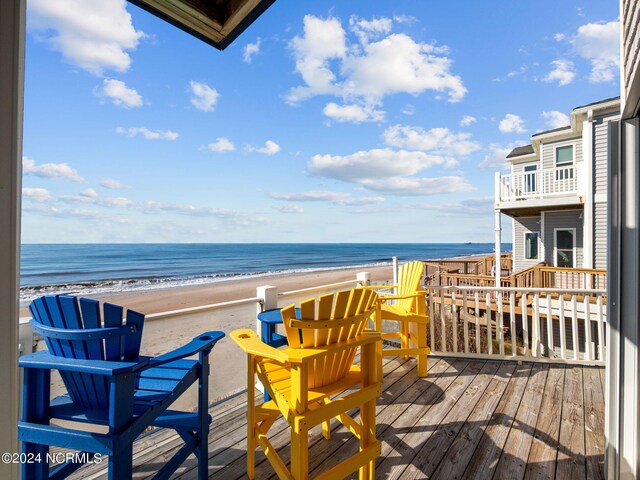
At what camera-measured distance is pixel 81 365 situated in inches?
46.7

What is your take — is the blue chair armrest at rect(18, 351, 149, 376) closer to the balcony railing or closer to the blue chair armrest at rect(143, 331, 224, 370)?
the blue chair armrest at rect(143, 331, 224, 370)

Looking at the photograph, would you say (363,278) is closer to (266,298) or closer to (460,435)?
(266,298)

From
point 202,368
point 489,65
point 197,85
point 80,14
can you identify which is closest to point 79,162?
point 197,85

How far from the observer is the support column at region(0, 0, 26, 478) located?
67 centimetres

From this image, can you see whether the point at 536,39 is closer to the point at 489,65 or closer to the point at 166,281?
the point at 489,65

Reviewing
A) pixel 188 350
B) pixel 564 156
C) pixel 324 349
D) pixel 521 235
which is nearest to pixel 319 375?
pixel 324 349

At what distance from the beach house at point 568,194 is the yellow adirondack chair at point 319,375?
8477 mm

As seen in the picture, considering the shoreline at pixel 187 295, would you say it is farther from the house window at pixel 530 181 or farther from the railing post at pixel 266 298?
the house window at pixel 530 181

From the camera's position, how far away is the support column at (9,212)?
67cm

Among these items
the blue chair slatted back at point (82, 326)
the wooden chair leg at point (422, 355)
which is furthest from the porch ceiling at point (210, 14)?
the wooden chair leg at point (422, 355)

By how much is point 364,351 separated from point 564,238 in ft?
33.8

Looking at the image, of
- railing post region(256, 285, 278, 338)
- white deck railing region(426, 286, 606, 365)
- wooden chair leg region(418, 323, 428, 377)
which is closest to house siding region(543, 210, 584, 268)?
white deck railing region(426, 286, 606, 365)

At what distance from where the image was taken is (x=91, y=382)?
1.37 m

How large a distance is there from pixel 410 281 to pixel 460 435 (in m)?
1.45
